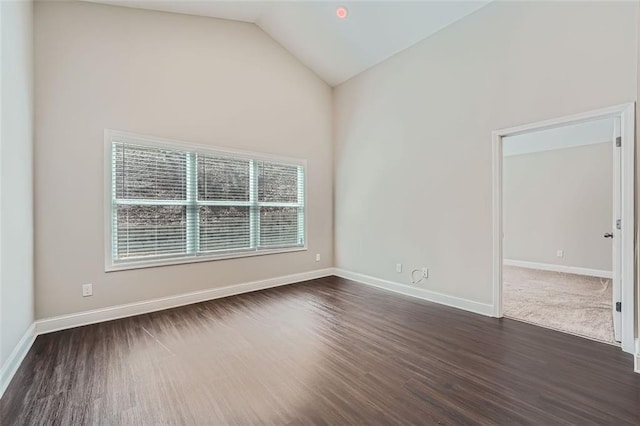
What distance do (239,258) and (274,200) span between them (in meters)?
1.09

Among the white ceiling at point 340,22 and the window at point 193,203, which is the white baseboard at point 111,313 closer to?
the window at point 193,203

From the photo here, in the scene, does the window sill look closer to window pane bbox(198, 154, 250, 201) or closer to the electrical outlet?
the electrical outlet

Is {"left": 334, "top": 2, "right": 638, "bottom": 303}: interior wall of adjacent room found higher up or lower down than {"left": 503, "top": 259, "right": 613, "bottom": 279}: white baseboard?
higher up

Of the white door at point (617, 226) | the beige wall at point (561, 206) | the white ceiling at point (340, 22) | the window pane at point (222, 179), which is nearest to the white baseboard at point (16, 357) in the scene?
the window pane at point (222, 179)

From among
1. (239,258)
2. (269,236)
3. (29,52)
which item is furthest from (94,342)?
(29,52)

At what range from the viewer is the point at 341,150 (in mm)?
5344

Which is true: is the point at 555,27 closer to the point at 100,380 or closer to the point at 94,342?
the point at 100,380

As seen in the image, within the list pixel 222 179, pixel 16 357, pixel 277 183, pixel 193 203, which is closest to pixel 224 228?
pixel 193 203

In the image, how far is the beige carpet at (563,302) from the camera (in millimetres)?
2988

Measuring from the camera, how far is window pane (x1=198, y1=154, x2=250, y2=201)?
13.0 ft

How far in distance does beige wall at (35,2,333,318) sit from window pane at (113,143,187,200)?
192 millimetres

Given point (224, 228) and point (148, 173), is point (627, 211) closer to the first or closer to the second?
point (224, 228)

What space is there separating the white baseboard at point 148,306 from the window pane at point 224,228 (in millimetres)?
605

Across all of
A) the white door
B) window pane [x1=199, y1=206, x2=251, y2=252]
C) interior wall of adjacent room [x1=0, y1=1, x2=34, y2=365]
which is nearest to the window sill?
window pane [x1=199, y1=206, x2=251, y2=252]
